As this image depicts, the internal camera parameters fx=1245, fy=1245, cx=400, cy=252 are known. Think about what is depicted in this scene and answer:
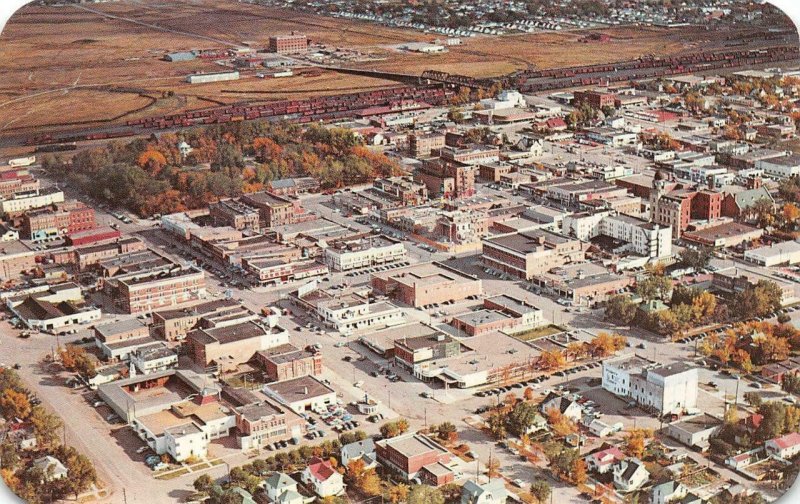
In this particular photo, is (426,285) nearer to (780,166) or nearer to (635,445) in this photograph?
(635,445)

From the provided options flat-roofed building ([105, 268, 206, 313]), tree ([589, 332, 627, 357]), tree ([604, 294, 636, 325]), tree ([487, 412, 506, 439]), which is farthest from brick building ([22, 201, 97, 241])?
tree ([487, 412, 506, 439])

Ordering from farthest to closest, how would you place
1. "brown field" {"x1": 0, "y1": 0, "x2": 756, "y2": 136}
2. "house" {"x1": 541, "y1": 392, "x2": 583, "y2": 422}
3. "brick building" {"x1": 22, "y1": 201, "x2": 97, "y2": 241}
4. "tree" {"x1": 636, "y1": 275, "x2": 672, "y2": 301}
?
1. "brown field" {"x1": 0, "y1": 0, "x2": 756, "y2": 136}
2. "brick building" {"x1": 22, "y1": 201, "x2": 97, "y2": 241}
3. "tree" {"x1": 636, "y1": 275, "x2": 672, "y2": 301}
4. "house" {"x1": 541, "y1": 392, "x2": 583, "y2": 422}

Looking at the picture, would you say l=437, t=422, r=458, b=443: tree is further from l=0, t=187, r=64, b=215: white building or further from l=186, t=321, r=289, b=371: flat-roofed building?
l=0, t=187, r=64, b=215: white building

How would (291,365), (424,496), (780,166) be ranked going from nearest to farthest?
1. (424,496)
2. (291,365)
3. (780,166)

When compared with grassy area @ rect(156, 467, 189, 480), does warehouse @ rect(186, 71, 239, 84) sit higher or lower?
higher

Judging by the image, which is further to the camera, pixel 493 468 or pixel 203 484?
pixel 493 468

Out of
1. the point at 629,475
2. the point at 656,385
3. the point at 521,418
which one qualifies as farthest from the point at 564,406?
the point at 629,475

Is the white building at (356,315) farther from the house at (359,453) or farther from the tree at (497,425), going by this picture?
the house at (359,453)
